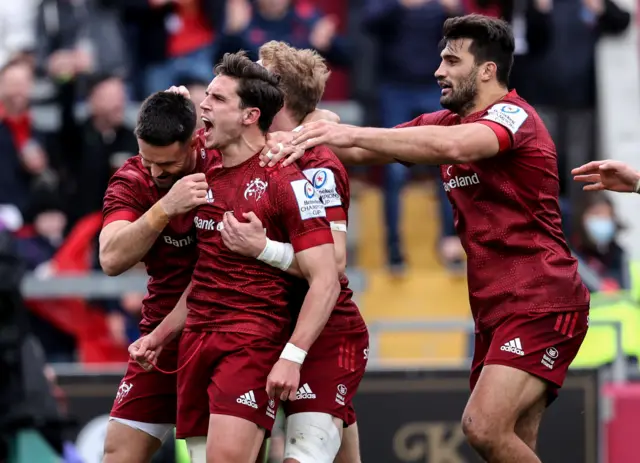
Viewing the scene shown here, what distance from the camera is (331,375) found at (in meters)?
7.12

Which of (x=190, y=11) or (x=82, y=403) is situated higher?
(x=190, y=11)

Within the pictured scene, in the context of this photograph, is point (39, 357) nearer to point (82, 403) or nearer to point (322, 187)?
point (82, 403)

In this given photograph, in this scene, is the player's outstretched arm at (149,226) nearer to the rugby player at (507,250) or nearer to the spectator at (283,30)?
the rugby player at (507,250)

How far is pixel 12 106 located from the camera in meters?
12.4

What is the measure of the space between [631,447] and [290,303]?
3939 mm

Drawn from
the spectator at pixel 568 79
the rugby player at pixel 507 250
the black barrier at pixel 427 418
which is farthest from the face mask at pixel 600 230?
the rugby player at pixel 507 250

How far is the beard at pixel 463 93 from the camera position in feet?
24.0

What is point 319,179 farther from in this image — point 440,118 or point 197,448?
point 197,448

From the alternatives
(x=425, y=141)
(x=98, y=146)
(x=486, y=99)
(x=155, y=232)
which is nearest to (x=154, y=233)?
(x=155, y=232)

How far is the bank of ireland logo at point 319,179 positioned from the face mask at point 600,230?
5388mm

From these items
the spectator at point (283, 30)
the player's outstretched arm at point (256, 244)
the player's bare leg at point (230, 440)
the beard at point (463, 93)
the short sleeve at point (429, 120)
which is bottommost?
the player's bare leg at point (230, 440)

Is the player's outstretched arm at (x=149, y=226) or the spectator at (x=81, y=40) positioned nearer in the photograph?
the player's outstretched arm at (x=149, y=226)

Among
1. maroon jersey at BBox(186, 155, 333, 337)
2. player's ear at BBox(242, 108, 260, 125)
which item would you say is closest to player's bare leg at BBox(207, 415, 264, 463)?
maroon jersey at BBox(186, 155, 333, 337)

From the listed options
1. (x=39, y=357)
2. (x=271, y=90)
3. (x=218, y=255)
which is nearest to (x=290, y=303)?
(x=218, y=255)
